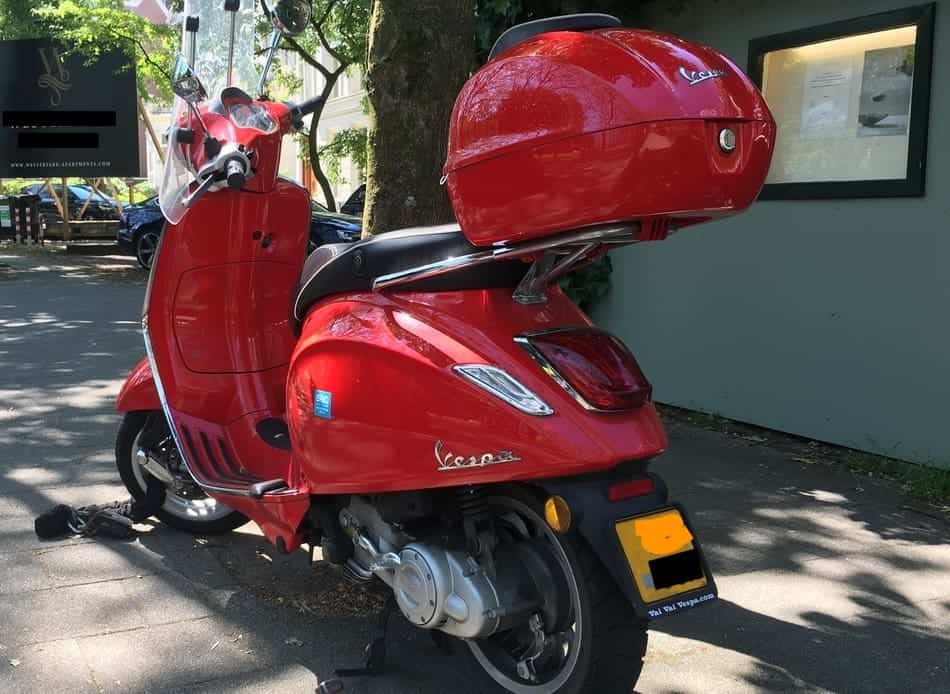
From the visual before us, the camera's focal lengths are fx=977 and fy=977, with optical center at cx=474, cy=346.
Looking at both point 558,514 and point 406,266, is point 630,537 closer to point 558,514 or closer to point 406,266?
point 558,514

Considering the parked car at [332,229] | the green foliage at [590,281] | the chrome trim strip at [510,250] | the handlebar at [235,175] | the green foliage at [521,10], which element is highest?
the green foliage at [521,10]

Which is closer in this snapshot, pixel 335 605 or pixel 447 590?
pixel 447 590

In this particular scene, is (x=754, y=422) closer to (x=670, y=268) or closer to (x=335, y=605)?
(x=670, y=268)

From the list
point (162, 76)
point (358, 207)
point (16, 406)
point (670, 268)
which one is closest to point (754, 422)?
point (670, 268)

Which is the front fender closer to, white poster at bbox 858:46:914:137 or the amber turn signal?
the amber turn signal

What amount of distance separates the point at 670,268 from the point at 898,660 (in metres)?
3.65

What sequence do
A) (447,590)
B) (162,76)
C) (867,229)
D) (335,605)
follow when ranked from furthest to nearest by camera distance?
(162,76) → (867,229) → (335,605) → (447,590)

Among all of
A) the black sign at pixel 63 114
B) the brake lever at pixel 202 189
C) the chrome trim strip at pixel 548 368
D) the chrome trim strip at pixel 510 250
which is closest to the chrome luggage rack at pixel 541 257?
the chrome trim strip at pixel 510 250

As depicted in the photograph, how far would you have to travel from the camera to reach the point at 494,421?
2410mm

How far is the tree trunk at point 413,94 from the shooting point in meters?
3.89

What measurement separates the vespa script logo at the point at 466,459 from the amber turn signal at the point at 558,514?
5.6 inches

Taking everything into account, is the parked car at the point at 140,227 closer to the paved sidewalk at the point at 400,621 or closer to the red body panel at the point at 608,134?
the paved sidewalk at the point at 400,621

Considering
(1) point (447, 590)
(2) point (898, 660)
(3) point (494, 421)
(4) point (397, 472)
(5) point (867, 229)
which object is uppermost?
(5) point (867, 229)

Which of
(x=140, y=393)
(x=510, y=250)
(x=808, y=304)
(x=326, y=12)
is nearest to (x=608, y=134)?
(x=510, y=250)
